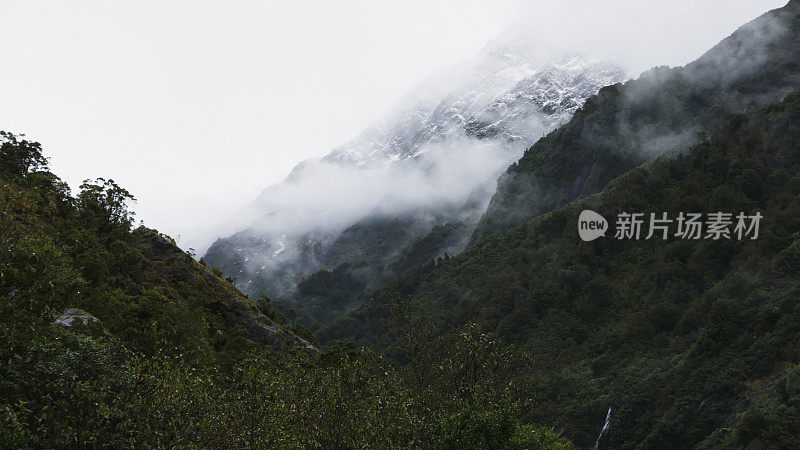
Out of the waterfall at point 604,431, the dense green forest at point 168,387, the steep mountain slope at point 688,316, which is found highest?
the dense green forest at point 168,387

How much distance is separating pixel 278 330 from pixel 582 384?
9842cm

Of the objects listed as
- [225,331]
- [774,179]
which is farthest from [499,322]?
[225,331]

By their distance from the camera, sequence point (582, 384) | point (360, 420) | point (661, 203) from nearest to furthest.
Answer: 1. point (360, 420)
2. point (582, 384)
3. point (661, 203)

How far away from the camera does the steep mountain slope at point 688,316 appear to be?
104 metres

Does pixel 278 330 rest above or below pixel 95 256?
below

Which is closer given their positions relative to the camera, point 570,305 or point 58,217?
point 58,217

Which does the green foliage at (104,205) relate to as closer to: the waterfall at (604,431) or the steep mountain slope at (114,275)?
the steep mountain slope at (114,275)

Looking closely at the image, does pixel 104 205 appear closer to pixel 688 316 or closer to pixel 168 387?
pixel 168 387

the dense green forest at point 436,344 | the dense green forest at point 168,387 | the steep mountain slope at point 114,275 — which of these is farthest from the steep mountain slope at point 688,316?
the steep mountain slope at point 114,275

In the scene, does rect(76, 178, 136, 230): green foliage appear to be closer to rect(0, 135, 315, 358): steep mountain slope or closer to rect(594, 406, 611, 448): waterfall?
rect(0, 135, 315, 358): steep mountain slope

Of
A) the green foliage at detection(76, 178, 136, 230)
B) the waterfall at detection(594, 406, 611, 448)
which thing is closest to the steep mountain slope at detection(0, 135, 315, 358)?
the green foliage at detection(76, 178, 136, 230)

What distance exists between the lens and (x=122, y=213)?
249ft

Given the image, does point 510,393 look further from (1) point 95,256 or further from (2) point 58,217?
(2) point 58,217

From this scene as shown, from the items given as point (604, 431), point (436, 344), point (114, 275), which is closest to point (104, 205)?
point (114, 275)
